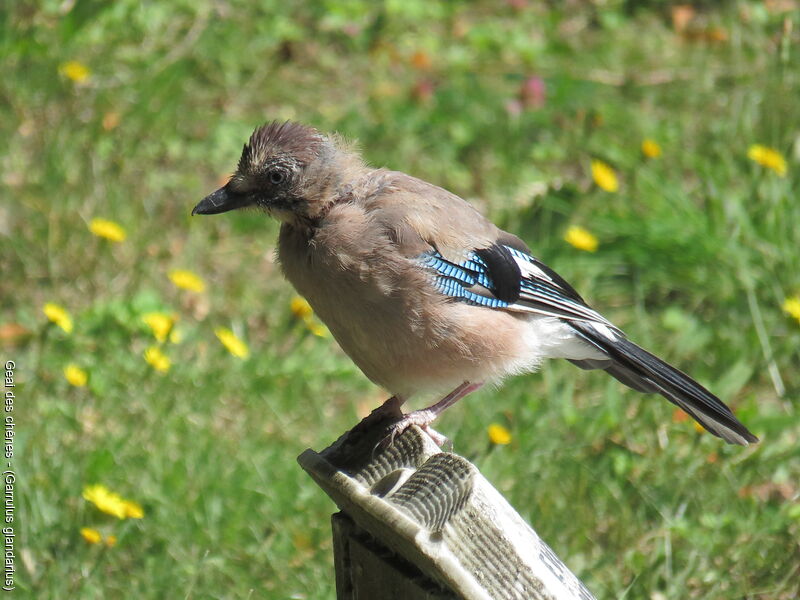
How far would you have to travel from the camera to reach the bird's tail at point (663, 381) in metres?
3.36

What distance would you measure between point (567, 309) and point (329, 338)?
152 cm

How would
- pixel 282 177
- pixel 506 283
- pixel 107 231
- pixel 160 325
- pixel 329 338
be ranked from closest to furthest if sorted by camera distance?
1. pixel 282 177
2. pixel 506 283
3. pixel 160 325
4. pixel 107 231
5. pixel 329 338

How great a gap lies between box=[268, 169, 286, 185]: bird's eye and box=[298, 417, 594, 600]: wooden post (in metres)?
1.16

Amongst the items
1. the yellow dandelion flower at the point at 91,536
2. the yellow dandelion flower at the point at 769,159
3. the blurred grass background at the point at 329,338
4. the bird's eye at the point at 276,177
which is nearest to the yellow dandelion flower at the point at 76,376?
the blurred grass background at the point at 329,338

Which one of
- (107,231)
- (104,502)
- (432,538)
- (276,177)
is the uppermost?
(432,538)

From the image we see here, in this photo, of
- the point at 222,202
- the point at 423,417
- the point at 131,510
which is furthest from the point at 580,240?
the point at 131,510

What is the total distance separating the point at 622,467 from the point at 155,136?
314cm

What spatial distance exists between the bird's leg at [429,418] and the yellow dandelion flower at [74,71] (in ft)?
10.0

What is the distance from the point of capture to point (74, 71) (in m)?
5.68

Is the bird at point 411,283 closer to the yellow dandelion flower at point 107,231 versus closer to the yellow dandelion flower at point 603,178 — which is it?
the yellow dandelion flower at point 107,231

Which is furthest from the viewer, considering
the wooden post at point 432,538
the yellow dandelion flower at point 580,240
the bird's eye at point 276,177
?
the yellow dandelion flower at point 580,240

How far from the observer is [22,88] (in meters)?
5.61

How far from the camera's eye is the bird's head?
3.47 metres

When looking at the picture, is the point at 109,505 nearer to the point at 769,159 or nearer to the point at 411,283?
the point at 411,283
